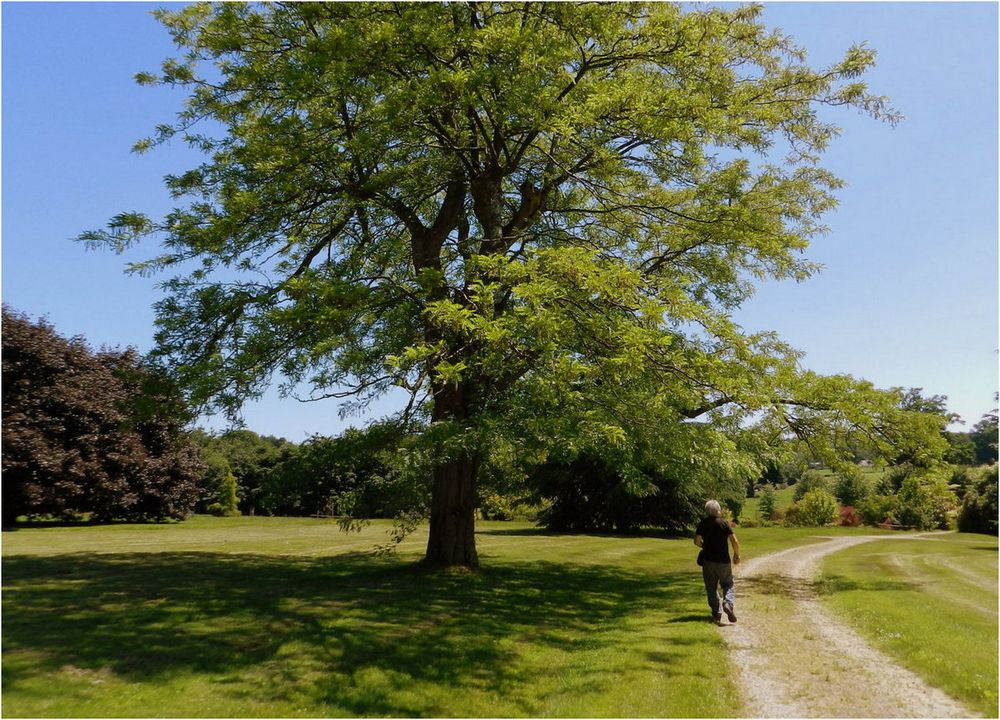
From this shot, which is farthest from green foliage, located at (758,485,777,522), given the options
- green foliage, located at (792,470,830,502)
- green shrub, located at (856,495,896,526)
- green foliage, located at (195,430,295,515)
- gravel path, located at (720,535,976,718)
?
gravel path, located at (720,535,976,718)

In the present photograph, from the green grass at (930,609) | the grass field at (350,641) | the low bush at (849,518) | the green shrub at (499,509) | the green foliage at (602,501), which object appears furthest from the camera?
the low bush at (849,518)

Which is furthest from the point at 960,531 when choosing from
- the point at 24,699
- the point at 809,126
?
the point at 24,699

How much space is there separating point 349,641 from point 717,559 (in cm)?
576

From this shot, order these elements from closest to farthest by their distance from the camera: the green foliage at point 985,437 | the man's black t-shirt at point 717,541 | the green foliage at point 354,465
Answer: the man's black t-shirt at point 717,541
the green foliage at point 354,465
the green foliage at point 985,437

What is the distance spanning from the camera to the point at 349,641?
9688 millimetres

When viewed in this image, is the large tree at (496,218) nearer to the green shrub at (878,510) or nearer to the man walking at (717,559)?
the man walking at (717,559)

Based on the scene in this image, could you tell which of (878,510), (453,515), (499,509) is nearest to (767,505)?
(878,510)

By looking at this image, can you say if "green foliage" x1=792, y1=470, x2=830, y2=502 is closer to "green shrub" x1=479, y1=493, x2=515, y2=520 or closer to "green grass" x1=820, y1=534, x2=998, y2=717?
"green shrub" x1=479, y1=493, x2=515, y2=520

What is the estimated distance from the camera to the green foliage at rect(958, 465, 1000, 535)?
116 feet

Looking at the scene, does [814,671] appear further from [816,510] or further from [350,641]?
[816,510]

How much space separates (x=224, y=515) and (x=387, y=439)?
37.8m

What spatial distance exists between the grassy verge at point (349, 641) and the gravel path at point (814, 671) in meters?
0.38

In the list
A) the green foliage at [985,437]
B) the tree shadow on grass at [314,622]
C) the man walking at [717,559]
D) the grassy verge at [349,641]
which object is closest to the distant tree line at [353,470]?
the man walking at [717,559]

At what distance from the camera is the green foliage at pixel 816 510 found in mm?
39844
